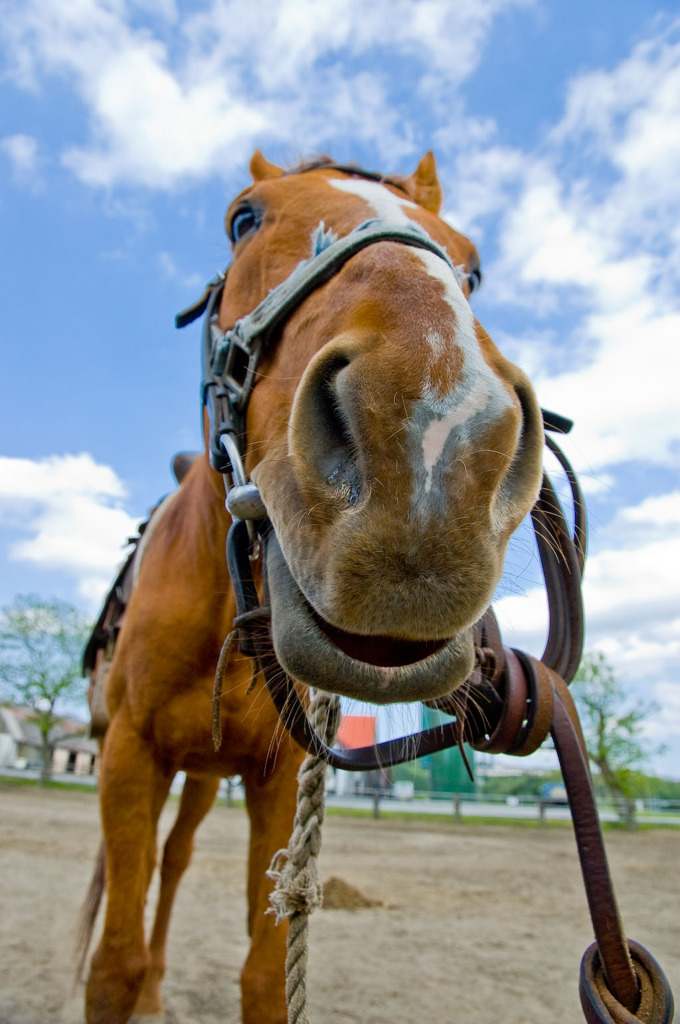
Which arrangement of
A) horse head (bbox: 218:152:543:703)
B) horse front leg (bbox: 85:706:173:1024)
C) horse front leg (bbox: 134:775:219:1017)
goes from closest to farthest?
horse head (bbox: 218:152:543:703) → horse front leg (bbox: 85:706:173:1024) → horse front leg (bbox: 134:775:219:1017)

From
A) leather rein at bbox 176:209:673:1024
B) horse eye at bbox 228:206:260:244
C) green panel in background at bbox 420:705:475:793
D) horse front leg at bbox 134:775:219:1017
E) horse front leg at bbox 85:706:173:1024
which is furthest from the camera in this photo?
horse front leg at bbox 134:775:219:1017

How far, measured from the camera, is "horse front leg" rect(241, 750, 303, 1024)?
2.01m

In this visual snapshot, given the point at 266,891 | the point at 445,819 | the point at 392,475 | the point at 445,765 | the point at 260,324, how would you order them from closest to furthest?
1. the point at 392,475
2. the point at 260,324
3. the point at 266,891
4. the point at 445,765
5. the point at 445,819

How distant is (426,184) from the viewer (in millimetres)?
2395

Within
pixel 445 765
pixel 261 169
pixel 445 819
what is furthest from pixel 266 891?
pixel 445 819

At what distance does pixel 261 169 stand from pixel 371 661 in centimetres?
196

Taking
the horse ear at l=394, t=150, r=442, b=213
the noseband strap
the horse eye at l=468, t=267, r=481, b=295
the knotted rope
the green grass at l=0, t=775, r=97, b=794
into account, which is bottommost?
the green grass at l=0, t=775, r=97, b=794

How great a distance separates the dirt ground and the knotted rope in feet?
8.60

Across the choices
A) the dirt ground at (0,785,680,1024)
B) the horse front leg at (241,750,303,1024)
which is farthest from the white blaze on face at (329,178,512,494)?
the dirt ground at (0,785,680,1024)

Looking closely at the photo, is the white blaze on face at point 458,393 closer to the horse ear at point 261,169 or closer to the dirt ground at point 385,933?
the horse ear at point 261,169

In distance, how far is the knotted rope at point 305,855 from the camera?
4.69 ft

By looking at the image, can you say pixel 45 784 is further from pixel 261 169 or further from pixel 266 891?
pixel 261 169

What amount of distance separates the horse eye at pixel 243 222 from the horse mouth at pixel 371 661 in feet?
4.21

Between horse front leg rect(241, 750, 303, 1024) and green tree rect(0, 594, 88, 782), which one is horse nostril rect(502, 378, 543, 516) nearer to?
horse front leg rect(241, 750, 303, 1024)
